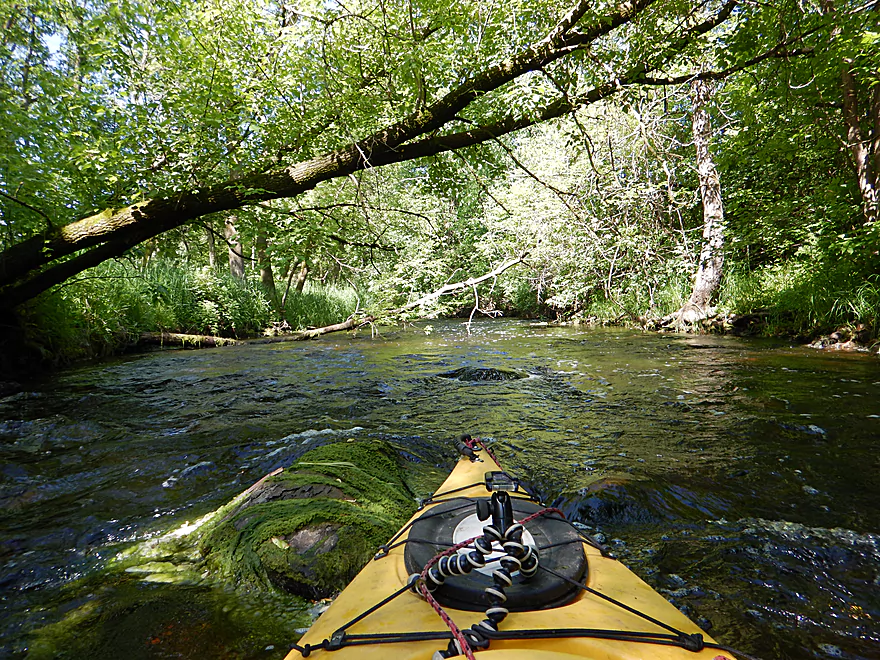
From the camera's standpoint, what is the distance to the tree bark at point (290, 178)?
4668mm

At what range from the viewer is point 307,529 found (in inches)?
85.2

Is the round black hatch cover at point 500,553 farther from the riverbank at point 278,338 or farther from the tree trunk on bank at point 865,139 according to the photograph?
the tree trunk on bank at point 865,139

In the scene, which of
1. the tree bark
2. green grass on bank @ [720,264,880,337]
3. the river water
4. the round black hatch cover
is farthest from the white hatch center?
green grass on bank @ [720,264,880,337]

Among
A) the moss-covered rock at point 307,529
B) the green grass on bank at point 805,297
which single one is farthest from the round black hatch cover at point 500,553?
the green grass on bank at point 805,297

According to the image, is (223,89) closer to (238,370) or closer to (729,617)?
(238,370)

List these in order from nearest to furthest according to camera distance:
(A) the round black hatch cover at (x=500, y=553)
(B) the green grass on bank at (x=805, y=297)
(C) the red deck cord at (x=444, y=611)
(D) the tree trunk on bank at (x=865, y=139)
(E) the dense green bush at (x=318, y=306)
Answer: (C) the red deck cord at (x=444, y=611), (A) the round black hatch cover at (x=500, y=553), (D) the tree trunk on bank at (x=865, y=139), (B) the green grass on bank at (x=805, y=297), (E) the dense green bush at (x=318, y=306)

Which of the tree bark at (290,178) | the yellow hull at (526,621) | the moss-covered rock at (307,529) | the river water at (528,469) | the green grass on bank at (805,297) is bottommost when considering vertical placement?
the river water at (528,469)

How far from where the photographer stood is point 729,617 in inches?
72.5

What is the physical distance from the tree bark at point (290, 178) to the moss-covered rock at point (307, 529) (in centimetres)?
367

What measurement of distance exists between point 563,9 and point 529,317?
50.2 ft

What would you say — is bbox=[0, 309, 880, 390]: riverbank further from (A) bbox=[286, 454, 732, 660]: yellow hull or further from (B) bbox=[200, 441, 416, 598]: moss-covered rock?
(A) bbox=[286, 454, 732, 660]: yellow hull

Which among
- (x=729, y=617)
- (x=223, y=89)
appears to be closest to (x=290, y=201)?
(x=223, y=89)

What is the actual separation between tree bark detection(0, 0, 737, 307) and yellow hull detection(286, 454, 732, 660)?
4.53 m

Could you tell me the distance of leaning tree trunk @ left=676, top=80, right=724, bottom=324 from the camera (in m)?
9.10
